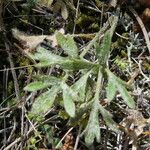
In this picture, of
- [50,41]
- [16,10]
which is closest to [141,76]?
[50,41]

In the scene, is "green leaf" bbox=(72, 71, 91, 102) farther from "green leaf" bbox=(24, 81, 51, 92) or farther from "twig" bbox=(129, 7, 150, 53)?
"twig" bbox=(129, 7, 150, 53)

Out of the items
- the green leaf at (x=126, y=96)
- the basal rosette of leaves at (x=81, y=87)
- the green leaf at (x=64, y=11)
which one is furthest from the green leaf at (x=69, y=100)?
→ the green leaf at (x=64, y=11)

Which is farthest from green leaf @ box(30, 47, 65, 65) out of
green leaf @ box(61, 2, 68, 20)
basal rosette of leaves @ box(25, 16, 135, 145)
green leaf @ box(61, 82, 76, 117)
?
green leaf @ box(61, 2, 68, 20)

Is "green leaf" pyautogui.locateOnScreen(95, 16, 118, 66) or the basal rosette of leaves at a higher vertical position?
"green leaf" pyautogui.locateOnScreen(95, 16, 118, 66)

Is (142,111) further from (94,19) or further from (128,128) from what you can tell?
(94,19)

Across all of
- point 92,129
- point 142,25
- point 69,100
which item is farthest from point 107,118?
point 142,25

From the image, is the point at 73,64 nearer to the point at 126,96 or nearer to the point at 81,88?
the point at 81,88

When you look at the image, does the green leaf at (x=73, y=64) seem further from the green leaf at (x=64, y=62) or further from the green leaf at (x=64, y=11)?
the green leaf at (x=64, y=11)
